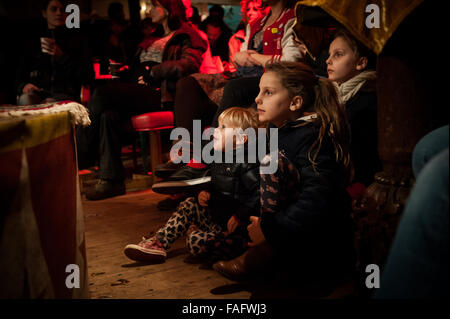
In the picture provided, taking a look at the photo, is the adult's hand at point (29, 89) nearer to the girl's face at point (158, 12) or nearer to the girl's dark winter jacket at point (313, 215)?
the girl's face at point (158, 12)

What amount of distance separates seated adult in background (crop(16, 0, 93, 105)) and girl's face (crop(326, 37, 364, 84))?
2.47 m

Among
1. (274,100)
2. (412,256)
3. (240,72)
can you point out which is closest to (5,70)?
(240,72)

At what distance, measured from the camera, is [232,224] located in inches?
69.6

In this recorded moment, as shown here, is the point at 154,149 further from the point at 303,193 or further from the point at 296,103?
the point at 303,193

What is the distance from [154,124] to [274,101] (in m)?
1.80

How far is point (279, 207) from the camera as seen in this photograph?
153 cm

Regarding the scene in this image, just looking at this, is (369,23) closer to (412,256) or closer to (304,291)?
(412,256)

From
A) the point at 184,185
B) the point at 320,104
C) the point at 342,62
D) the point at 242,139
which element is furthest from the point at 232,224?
the point at 342,62

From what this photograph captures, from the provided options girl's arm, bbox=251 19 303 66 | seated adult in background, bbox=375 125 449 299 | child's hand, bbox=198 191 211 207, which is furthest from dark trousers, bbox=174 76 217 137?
seated adult in background, bbox=375 125 449 299

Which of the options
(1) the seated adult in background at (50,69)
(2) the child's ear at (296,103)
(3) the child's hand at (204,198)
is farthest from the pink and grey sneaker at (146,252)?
(1) the seated adult in background at (50,69)

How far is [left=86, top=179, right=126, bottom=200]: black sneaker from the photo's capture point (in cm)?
300

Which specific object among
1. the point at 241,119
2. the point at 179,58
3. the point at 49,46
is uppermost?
the point at 49,46
